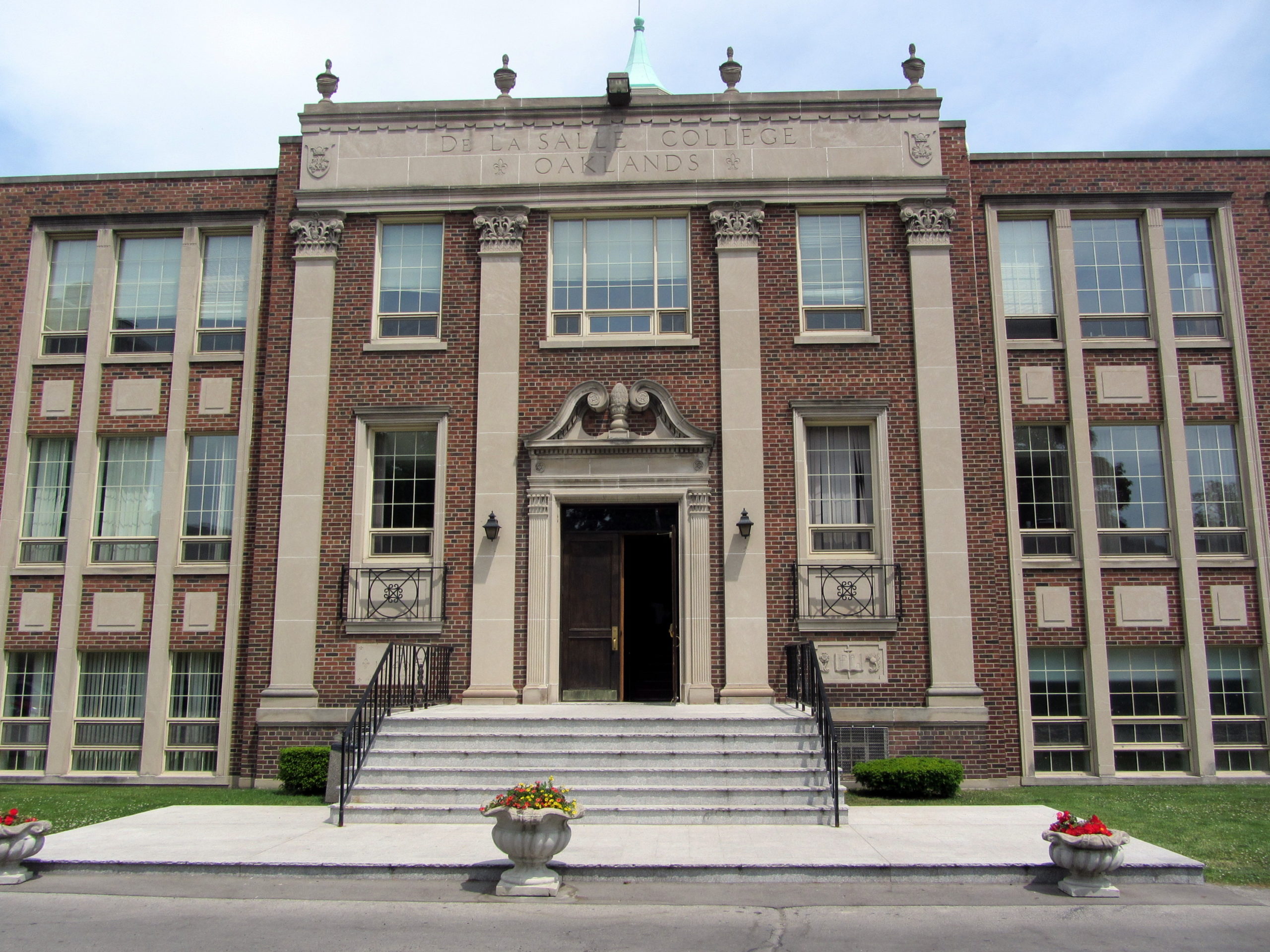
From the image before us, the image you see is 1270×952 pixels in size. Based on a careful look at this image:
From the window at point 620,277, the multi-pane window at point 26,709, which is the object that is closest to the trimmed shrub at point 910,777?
the window at point 620,277

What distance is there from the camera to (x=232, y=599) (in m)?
15.1

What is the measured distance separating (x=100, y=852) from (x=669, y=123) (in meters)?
12.1

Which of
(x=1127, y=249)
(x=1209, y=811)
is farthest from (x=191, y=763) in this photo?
(x=1127, y=249)

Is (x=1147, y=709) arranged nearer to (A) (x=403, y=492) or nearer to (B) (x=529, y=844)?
(B) (x=529, y=844)

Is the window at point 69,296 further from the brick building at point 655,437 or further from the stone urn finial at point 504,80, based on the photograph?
the stone urn finial at point 504,80

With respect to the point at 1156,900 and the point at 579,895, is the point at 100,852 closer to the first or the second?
the point at 579,895

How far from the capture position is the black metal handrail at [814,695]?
10.7 metres

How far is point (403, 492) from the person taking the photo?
15180 mm

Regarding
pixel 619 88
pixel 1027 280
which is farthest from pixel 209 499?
pixel 1027 280

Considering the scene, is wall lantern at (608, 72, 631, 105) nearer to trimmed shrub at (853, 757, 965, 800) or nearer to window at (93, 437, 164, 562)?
window at (93, 437, 164, 562)

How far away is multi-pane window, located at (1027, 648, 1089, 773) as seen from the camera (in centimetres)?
1481

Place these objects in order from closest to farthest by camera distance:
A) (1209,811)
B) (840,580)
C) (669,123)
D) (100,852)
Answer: (100,852) → (1209,811) → (840,580) → (669,123)

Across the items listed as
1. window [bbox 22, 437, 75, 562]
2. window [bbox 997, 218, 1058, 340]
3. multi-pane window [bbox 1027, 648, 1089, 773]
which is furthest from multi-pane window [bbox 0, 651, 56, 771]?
window [bbox 997, 218, 1058, 340]

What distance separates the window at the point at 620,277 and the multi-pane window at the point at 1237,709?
9424mm
